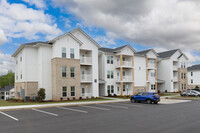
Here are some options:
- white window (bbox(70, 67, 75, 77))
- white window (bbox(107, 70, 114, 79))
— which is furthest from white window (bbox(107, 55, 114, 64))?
white window (bbox(70, 67, 75, 77))

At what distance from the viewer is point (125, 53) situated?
119 ft

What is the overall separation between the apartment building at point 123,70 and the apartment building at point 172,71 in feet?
24.4

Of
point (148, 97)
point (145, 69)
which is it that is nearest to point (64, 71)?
point (148, 97)

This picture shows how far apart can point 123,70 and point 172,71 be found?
1595cm

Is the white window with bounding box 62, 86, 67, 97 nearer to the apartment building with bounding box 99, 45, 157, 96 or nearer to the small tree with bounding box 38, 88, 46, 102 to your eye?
the small tree with bounding box 38, 88, 46, 102

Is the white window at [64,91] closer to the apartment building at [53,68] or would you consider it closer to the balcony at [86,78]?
the apartment building at [53,68]

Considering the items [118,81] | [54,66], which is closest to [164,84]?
[118,81]

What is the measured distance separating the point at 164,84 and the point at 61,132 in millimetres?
43201

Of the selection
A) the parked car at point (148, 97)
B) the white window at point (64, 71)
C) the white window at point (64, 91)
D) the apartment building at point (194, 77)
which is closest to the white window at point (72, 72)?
the white window at point (64, 71)

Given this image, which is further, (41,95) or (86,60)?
(86,60)

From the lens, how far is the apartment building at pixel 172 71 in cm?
4650

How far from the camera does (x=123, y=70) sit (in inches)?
1524

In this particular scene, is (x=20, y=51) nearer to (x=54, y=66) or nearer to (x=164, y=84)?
(x=54, y=66)

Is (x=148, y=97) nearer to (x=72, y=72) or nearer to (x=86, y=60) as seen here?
(x=72, y=72)
